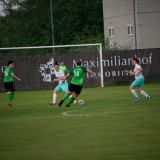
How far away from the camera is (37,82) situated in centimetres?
4069

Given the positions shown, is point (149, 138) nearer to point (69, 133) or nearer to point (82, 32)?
point (69, 133)

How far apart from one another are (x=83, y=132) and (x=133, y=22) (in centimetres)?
3608

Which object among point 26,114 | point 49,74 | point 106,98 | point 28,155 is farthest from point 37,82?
point 28,155

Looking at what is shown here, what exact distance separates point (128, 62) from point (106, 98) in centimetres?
1218

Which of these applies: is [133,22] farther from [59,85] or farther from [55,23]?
[59,85]

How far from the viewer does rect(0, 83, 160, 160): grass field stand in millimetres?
12945

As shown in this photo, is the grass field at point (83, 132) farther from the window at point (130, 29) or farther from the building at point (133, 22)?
the window at point (130, 29)

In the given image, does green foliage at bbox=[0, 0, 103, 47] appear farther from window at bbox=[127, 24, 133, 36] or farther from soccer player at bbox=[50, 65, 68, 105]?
soccer player at bbox=[50, 65, 68, 105]

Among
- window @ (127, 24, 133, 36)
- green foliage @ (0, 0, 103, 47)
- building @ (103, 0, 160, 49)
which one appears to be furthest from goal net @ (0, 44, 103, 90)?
window @ (127, 24, 133, 36)

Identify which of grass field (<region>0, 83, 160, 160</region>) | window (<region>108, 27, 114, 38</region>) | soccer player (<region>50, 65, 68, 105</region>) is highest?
window (<region>108, 27, 114, 38</region>)

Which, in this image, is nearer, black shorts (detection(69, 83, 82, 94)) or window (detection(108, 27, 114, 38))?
black shorts (detection(69, 83, 82, 94))

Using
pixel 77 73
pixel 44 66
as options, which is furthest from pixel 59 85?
pixel 44 66

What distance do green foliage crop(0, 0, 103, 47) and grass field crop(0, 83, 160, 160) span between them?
88.9ft

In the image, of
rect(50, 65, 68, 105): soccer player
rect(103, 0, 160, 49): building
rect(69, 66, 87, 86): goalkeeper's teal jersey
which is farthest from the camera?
rect(103, 0, 160, 49): building
